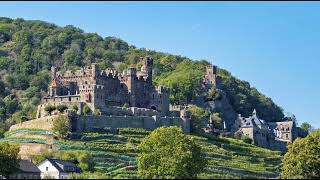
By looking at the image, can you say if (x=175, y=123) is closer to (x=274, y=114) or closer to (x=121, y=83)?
(x=121, y=83)

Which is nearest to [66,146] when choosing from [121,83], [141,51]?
[121,83]

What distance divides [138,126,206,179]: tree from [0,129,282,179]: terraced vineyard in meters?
7.51

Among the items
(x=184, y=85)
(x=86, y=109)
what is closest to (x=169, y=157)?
(x=86, y=109)

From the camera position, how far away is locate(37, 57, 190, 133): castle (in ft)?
366

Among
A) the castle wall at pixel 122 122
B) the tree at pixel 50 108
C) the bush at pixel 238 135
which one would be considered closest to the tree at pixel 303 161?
the castle wall at pixel 122 122

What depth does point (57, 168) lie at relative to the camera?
92812 mm

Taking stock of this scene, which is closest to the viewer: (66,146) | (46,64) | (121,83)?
(66,146)

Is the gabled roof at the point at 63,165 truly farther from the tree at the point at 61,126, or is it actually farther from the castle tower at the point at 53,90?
the castle tower at the point at 53,90

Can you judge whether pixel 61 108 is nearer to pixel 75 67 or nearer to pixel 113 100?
pixel 113 100

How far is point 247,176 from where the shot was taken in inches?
4274

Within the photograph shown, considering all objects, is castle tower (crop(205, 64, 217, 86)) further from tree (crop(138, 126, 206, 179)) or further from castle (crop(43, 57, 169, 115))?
tree (crop(138, 126, 206, 179))

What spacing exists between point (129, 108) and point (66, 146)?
15.2m

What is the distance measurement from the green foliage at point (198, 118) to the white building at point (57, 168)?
3090 cm

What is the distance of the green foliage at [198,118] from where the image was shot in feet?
402
